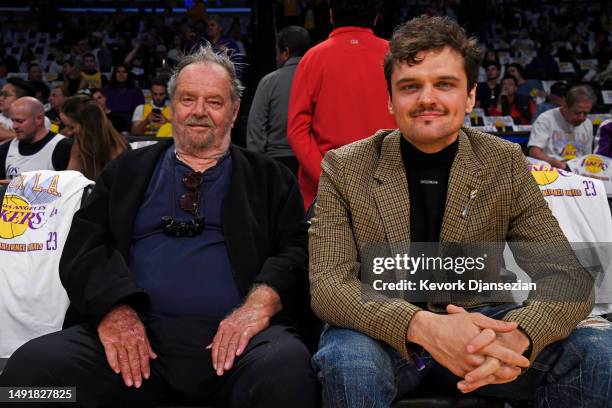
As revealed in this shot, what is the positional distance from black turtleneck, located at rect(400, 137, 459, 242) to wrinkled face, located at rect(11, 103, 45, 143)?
4.01 metres

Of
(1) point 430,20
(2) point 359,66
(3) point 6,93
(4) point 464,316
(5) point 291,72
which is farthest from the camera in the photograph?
(3) point 6,93

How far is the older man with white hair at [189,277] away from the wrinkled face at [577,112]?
492 cm

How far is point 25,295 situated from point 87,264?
0.47 metres

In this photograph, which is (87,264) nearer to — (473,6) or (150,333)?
(150,333)

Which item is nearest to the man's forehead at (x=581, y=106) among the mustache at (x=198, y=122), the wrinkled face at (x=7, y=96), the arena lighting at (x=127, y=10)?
the mustache at (x=198, y=122)

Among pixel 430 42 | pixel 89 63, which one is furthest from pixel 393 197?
pixel 89 63

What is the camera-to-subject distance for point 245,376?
6.23 ft

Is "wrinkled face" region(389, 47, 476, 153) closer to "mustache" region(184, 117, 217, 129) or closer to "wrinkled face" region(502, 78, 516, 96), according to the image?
"mustache" region(184, 117, 217, 129)

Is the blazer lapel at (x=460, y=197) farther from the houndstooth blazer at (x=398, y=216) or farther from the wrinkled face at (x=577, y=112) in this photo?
the wrinkled face at (x=577, y=112)

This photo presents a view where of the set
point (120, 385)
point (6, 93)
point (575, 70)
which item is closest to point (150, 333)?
point (120, 385)

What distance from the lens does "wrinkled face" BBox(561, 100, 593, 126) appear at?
21.7 feet

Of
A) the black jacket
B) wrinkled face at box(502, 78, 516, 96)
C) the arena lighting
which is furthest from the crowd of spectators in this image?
the black jacket

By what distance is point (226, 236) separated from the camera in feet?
7.43

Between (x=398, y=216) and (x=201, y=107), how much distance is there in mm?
886
